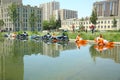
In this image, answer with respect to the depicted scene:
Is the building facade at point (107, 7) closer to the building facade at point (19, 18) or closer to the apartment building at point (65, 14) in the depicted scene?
the apartment building at point (65, 14)

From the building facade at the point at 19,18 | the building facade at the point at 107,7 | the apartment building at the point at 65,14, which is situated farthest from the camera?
the apartment building at the point at 65,14

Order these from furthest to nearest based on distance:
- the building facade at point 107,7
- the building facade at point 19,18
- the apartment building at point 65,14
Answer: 1. the apartment building at point 65,14
2. the building facade at point 107,7
3. the building facade at point 19,18

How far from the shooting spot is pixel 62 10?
617 ft

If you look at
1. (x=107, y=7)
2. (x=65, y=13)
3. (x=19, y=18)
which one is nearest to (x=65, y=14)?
(x=65, y=13)

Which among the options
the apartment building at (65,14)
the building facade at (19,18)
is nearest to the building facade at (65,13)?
the apartment building at (65,14)

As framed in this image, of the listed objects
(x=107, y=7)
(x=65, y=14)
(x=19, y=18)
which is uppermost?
(x=107, y=7)

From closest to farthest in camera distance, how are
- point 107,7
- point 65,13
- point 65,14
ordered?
point 107,7, point 65,14, point 65,13

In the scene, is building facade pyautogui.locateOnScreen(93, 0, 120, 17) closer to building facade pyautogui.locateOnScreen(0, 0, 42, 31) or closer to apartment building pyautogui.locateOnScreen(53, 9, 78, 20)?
apartment building pyautogui.locateOnScreen(53, 9, 78, 20)

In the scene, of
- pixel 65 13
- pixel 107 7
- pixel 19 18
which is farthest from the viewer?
pixel 65 13

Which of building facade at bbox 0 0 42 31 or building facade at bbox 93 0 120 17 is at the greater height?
building facade at bbox 93 0 120 17

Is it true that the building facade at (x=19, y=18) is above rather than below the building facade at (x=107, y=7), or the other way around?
below

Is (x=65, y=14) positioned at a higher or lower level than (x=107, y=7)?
lower

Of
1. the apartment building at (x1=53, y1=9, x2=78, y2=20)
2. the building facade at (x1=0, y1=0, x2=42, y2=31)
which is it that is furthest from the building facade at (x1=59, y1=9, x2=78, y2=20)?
the building facade at (x1=0, y1=0, x2=42, y2=31)

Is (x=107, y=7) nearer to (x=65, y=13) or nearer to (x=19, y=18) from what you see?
(x=65, y=13)
